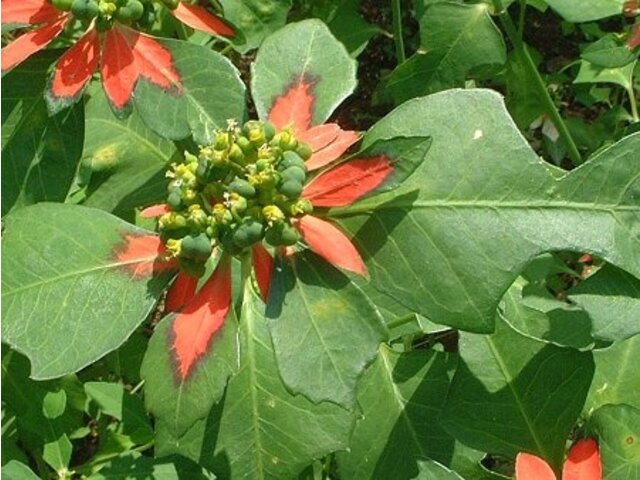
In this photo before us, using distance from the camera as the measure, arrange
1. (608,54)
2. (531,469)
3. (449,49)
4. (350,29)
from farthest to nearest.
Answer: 1. (350,29)
2. (608,54)
3. (449,49)
4. (531,469)

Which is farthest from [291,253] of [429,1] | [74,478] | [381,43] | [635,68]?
[381,43]

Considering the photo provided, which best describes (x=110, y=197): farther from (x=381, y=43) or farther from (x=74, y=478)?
(x=381, y=43)

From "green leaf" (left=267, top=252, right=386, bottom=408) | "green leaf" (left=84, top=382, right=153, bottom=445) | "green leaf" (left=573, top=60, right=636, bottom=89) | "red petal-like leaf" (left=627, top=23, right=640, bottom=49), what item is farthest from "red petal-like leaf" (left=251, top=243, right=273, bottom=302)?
"green leaf" (left=573, top=60, right=636, bottom=89)

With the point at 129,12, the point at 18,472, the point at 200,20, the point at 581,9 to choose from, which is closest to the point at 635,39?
the point at 581,9

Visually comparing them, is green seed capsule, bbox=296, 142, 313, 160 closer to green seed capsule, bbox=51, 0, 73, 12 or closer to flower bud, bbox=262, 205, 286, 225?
flower bud, bbox=262, 205, 286, 225

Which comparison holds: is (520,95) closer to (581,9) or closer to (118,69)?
(581,9)

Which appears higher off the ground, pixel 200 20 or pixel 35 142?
pixel 200 20

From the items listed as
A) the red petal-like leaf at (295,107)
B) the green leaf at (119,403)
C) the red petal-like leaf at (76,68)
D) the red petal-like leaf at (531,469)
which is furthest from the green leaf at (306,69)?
the green leaf at (119,403)
